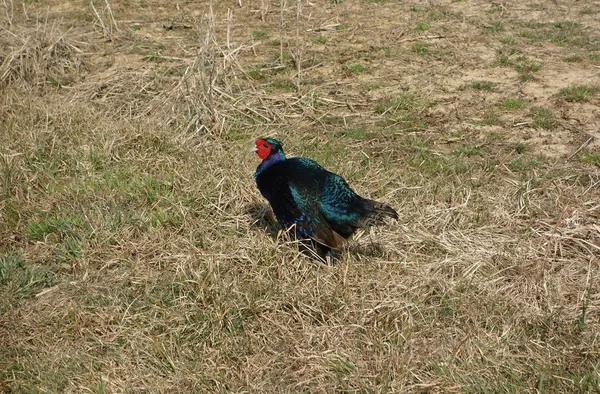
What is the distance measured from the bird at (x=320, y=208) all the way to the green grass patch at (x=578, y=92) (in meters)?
3.18

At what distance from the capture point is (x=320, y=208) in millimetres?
4750

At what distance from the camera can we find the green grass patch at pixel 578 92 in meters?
6.98

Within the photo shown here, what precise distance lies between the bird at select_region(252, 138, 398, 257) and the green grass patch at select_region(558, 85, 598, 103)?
10.4ft

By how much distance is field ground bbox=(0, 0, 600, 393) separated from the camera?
157 inches

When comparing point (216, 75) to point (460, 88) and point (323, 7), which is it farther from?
point (323, 7)

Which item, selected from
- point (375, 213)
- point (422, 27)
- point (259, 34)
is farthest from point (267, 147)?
point (422, 27)

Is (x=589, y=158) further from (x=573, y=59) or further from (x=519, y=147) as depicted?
(x=573, y=59)

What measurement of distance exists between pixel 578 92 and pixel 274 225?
11.8 ft

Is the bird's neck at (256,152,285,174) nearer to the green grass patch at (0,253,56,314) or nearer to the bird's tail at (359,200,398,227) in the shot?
the bird's tail at (359,200,398,227)

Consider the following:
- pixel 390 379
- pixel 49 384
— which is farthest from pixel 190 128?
pixel 390 379

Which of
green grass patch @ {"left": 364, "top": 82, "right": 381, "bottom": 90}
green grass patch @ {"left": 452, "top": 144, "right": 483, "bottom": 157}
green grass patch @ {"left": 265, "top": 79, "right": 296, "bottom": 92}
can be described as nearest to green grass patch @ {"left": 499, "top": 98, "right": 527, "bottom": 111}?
green grass patch @ {"left": 452, "top": 144, "right": 483, "bottom": 157}

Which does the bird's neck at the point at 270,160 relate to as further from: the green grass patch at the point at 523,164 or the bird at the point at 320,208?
the green grass patch at the point at 523,164

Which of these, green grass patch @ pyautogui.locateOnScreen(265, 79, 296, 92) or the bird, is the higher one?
the bird

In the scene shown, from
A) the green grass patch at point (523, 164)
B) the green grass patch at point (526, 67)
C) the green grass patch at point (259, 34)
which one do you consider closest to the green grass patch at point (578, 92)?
the green grass patch at point (526, 67)
